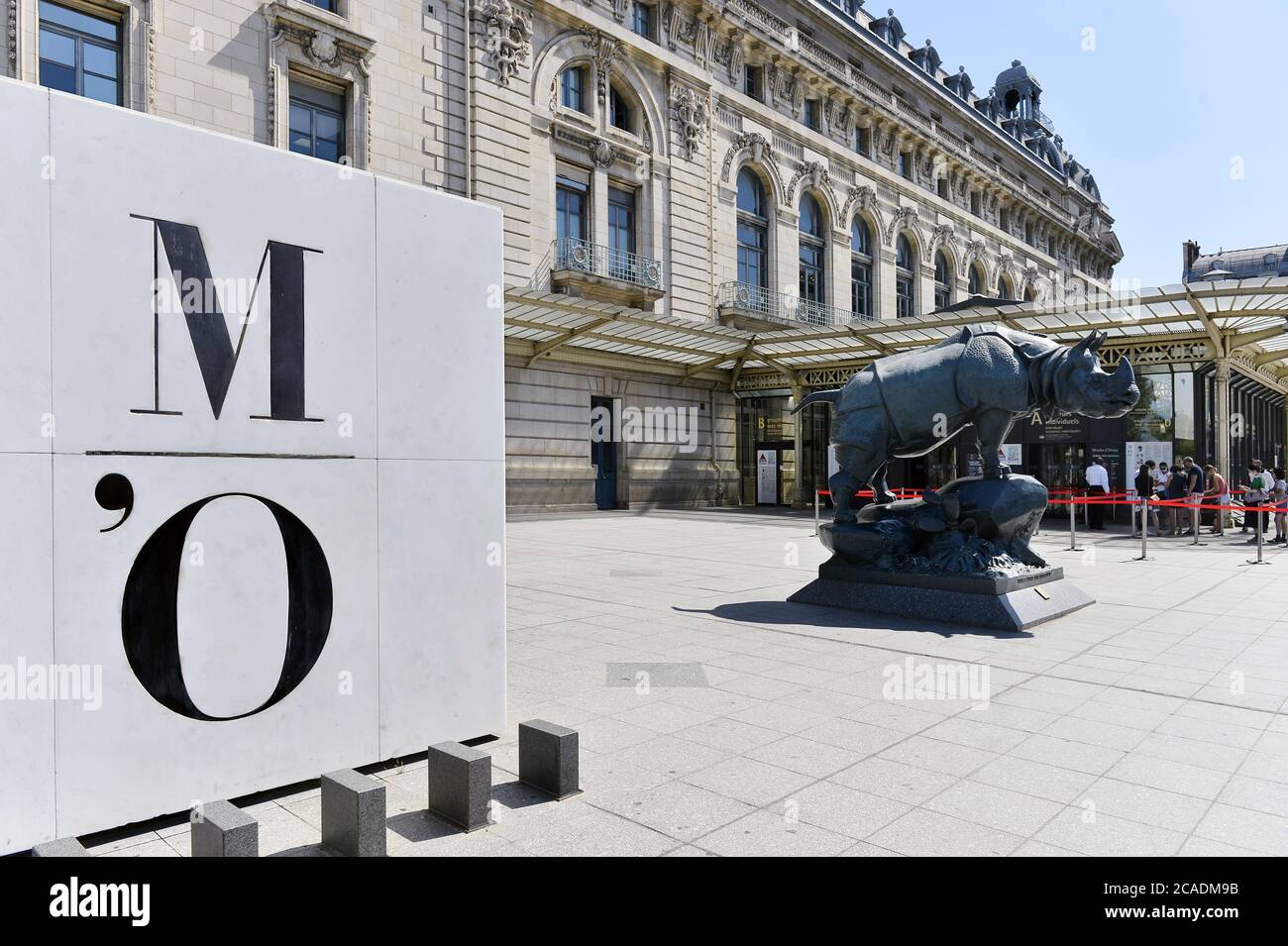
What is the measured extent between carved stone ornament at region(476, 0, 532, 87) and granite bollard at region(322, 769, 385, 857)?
85.0ft

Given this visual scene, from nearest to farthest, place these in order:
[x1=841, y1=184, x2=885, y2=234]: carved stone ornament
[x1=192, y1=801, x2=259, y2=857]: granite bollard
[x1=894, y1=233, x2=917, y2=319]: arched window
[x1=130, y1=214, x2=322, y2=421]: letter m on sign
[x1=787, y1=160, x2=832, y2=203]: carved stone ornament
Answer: [x1=192, y1=801, x2=259, y2=857]: granite bollard < [x1=130, y1=214, x2=322, y2=421]: letter m on sign < [x1=787, y1=160, x2=832, y2=203]: carved stone ornament < [x1=841, y1=184, x2=885, y2=234]: carved stone ornament < [x1=894, y1=233, x2=917, y2=319]: arched window

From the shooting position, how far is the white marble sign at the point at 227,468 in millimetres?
3406

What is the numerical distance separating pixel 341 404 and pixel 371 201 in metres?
1.07

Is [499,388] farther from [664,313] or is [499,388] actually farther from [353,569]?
[664,313]

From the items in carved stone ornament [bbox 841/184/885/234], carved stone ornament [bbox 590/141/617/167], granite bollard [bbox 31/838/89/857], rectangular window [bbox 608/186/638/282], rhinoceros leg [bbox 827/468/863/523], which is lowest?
granite bollard [bbox 31/838/89/857]

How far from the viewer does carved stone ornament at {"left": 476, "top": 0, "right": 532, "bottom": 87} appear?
2556cm

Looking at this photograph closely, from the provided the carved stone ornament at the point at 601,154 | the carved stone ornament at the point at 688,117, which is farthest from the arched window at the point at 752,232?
the carved stone ornament at the point at 601,154

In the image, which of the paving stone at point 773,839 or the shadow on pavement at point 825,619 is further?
the shadow on pavement at point 825,619

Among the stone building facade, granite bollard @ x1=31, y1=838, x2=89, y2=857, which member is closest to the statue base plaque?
granite bollard @ x1=31, y1=838, x2=89, y2=857

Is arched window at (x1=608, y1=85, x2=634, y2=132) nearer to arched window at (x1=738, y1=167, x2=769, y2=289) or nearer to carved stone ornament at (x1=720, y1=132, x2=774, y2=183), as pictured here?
carved stone ornament at (x1=720, y1=132, x2=774, y2=183)

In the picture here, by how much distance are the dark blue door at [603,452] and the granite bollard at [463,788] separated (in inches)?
1012

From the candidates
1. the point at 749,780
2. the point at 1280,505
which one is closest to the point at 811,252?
the point at 1280,505

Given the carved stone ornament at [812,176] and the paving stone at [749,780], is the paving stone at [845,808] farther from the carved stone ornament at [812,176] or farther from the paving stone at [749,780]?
the carved stone ornament at [812,176]
